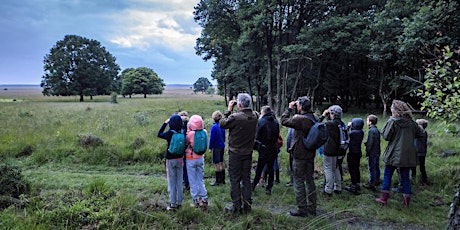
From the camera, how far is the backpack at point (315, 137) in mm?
4559

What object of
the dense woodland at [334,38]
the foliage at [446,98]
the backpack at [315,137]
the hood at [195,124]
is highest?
the dense woodland at [334,38]

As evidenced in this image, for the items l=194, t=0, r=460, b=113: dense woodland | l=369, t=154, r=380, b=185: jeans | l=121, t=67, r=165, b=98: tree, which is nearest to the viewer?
l=369, t=154, r=380, b=185: jeans

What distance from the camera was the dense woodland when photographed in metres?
15.1

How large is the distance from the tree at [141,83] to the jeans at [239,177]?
78.5m

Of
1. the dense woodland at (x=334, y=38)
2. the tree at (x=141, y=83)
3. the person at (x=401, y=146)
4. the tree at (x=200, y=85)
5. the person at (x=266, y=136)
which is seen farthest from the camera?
the tree at (x=200, y=85)

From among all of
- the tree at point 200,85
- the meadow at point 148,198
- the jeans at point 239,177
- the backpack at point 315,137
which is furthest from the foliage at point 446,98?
the tree at point 200,85

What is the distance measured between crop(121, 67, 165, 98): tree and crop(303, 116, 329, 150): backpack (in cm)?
7903

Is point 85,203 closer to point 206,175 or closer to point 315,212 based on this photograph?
point 206,175

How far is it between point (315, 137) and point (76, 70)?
181 ft

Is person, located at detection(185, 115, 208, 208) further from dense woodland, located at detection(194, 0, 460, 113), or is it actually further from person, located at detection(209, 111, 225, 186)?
dense woodland, located at detection(194, 0, 460, 113)

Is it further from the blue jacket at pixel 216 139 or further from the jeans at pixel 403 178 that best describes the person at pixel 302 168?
the blue jacket at pixel 216 139

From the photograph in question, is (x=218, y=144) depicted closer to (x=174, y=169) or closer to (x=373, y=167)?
(x=174, y=169)

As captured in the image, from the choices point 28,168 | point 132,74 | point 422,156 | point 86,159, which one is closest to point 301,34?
point 422,156

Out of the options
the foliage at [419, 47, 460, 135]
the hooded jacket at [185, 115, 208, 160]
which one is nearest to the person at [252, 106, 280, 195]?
the hooded jacket at [185, 115, 208, 160]
